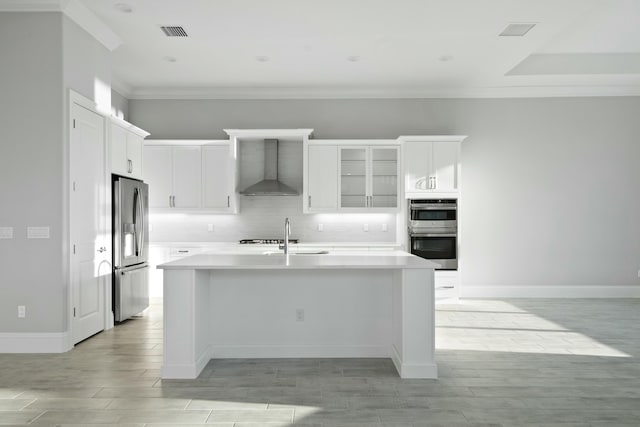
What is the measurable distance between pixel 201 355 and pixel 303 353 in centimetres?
85

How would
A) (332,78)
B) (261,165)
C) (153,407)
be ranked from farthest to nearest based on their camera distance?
1. (261,165)
2. (332,78)
3. (153,407)

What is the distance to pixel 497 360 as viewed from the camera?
4.12 meters

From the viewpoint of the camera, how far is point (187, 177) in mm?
7219

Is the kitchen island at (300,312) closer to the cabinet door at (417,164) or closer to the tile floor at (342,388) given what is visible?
the tile floor at (342,388)

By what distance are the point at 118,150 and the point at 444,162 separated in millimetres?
4274

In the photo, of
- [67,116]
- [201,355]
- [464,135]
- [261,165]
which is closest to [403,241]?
[464,135]

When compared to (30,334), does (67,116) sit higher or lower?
higher

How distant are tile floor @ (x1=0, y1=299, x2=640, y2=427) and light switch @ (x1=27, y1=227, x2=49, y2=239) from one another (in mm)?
1030

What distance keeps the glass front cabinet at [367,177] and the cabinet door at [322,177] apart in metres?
0.09

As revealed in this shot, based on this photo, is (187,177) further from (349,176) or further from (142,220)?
(349,176)

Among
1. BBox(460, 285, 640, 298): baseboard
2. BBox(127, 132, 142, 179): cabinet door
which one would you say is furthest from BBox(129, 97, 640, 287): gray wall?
BBox(127, 132, 142, 179): cabinet door

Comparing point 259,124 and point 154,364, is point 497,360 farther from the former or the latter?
point 259,124

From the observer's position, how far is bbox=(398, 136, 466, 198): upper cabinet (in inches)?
276

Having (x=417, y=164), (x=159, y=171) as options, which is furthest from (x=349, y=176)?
(x=159, y=171)
